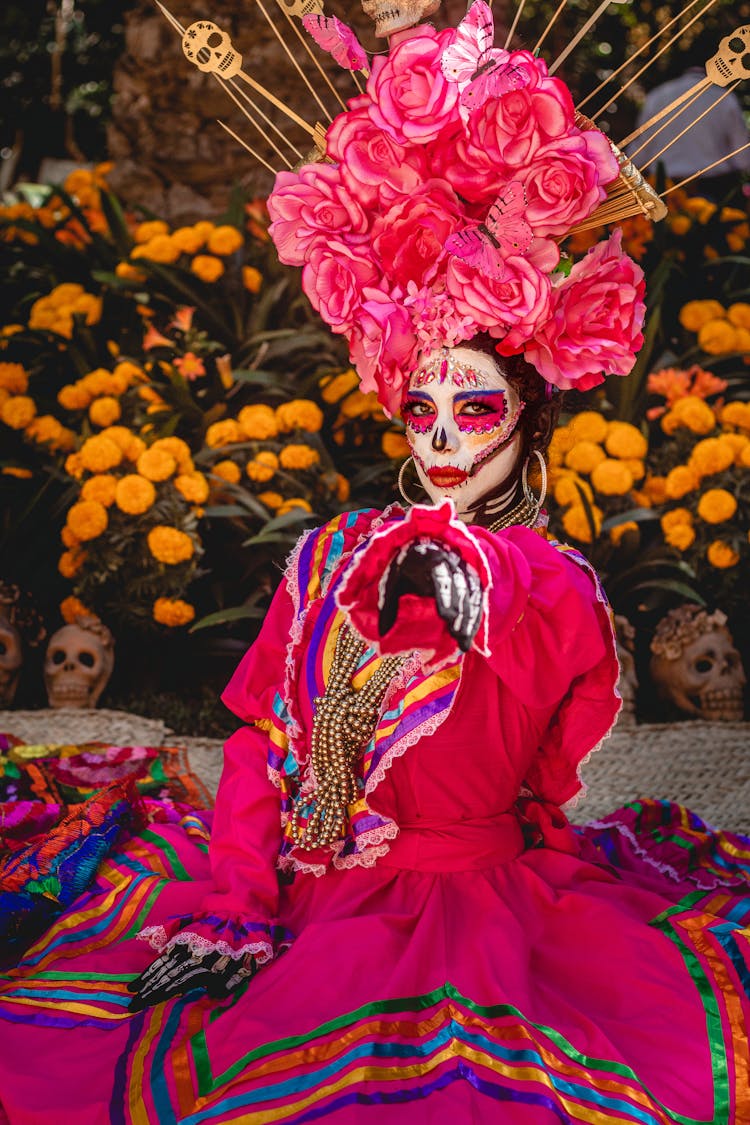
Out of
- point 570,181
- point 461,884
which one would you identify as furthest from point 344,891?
point 570,181

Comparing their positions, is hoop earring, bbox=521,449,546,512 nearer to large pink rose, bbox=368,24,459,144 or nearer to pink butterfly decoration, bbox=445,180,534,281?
pink butterfly decoration, bbox=445,180,534,281

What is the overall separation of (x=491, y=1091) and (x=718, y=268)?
3437 millimetres

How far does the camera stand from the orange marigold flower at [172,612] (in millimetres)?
3465

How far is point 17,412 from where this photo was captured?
388 centimetres

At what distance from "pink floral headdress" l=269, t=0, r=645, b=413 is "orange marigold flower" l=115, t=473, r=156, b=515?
4.87 feet

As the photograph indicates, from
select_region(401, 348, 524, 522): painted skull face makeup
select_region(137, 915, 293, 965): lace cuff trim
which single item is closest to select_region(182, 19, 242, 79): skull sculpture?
select_region(401, 348, 524, 522): painted skull face makeup

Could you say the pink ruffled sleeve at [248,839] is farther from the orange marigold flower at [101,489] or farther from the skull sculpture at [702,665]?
the skull sculpture at [702,665]

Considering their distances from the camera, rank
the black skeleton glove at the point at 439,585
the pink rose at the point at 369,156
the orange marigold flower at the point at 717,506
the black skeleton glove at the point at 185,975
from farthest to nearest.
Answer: the orange marigold flower at the point at 717,506 < the pink rose at the point at 369,156 < the black skeleton glove at the point at 185,975 < the black skeleton glove at the point at 439,585

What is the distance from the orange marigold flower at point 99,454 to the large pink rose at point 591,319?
1.85m

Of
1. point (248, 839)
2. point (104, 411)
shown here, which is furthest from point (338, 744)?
point (104, 411)

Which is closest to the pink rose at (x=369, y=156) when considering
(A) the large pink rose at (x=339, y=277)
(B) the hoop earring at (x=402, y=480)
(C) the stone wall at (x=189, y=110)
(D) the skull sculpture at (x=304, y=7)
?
(A) the large pink rose at (x=339, y=277)

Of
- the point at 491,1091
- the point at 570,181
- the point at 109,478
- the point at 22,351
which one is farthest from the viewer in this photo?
the point at 22,351

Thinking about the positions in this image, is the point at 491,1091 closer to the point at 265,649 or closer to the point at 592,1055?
the point at 592,1055

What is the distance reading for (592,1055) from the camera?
1605 millimetres
